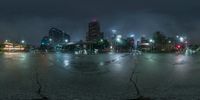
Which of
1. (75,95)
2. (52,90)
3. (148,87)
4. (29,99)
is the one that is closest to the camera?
(29,99)

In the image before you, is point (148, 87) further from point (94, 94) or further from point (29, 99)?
point (29, 99)

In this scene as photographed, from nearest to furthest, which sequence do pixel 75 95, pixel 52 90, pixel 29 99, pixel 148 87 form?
pixel 29 99
pixel 75 95
pixel 52 90
pixel 148 87

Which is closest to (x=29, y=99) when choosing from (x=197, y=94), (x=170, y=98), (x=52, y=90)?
(x=52, y=90)

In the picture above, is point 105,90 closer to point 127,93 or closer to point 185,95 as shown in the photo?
point 127,93

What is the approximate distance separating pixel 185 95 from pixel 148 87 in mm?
1611

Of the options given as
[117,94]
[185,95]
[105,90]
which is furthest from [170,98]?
[105,90]

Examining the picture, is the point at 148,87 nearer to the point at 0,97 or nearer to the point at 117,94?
the point at 117,94

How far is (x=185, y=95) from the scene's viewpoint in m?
8.09

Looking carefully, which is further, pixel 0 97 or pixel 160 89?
pixel 160 89

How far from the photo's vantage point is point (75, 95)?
8.07 m

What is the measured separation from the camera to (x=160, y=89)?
9109 mm

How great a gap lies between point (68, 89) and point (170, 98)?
8.32 ft

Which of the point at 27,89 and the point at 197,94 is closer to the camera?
the point at 197,94

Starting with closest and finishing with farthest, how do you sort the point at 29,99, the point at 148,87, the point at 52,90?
the point at 29,99, the point at 52,90, the point at 148,87
